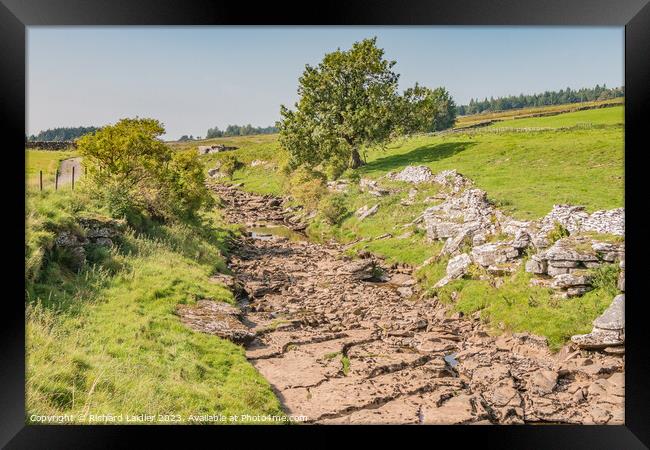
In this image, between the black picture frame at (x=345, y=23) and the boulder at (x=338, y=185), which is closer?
the black picture frame at (x=345, y=23)

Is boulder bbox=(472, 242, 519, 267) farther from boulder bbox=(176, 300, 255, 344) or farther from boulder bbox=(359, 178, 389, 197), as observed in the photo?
boulder bbox=(359, 178, 389, 197)

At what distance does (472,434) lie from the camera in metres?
7.30

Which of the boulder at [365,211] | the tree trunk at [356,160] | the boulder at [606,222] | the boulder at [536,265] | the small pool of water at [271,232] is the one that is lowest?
the boulder at [536,265]

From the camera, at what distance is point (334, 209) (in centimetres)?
1952

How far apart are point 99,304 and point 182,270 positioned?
304cm

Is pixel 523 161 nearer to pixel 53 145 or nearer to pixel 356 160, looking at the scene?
pixel 356 160

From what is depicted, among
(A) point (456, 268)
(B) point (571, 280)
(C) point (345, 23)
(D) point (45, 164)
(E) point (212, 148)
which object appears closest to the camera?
(C) point (345, 23)

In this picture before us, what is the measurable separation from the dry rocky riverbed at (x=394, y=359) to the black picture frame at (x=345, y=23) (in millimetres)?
408

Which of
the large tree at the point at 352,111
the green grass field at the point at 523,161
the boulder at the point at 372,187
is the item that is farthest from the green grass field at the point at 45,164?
the boulder at the point at 372,187

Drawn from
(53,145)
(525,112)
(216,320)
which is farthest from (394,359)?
(525,112)

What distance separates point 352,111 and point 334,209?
4319 mm

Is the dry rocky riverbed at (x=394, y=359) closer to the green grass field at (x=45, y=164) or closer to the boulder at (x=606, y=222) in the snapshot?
the boulder at (x=606, y=222)

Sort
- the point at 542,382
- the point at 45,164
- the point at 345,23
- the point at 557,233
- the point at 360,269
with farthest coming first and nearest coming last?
the point at 360,269 < the point at 45,164 < the point at 557,233 < the point at 542,382 < the point at 345,23

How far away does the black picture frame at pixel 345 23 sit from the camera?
23.6 feet
